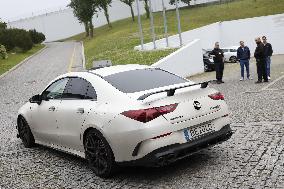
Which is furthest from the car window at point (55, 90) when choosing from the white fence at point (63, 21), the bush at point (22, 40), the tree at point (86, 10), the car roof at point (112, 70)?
the white fence at point (63, 21)

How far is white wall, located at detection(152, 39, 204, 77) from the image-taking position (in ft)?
68.9

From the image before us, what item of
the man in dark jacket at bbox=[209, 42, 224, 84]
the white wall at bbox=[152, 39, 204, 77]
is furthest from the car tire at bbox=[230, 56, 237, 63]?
the man in dark jacket at bbox=[209, 42, 224, 84]

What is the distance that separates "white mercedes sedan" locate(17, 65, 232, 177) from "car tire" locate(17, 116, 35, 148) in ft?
4.14

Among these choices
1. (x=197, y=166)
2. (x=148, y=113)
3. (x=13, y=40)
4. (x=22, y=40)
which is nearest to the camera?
(x=148, y=113)

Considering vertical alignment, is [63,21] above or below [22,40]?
below

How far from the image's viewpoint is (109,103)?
20.6 feet

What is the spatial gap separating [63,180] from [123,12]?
8911cm

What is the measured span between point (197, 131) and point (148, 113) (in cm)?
82

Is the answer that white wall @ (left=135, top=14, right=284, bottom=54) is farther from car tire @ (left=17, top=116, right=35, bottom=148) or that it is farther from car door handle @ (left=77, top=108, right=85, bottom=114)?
car door handle @ (left=77, top=108, right=85, bottom=114)

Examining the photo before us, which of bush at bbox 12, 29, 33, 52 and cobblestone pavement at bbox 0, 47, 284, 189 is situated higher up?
cobblestone pavement at bbox 0, 47, 284, 189

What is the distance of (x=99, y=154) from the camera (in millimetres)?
6426

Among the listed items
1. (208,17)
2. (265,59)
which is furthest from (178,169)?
(208,17)

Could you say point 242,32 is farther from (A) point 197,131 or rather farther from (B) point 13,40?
(A) point 197,131

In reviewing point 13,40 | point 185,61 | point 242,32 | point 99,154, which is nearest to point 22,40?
point 13,40
